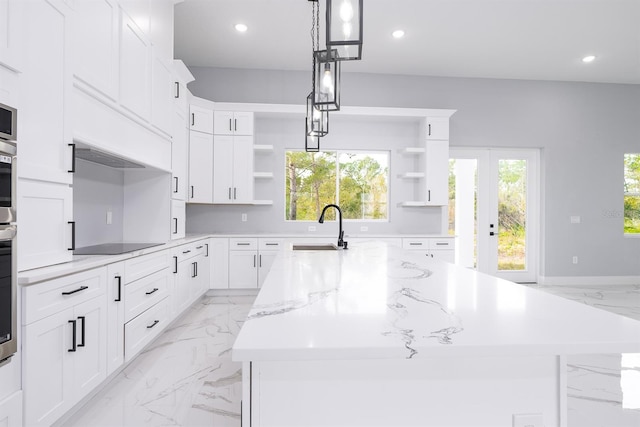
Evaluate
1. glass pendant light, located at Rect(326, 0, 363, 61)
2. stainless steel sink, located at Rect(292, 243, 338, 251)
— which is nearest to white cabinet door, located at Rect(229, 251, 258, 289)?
stainless steel sink, located at Rect(292, 243, 338, 251)

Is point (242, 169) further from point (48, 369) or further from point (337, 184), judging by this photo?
point (48, 369)

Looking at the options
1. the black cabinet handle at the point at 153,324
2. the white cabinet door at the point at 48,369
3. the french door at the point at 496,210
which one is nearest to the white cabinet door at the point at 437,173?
the french door at the point at 496,210

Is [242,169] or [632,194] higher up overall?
[242,169]

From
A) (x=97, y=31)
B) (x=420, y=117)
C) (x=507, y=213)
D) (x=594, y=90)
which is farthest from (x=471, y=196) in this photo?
(x=97, y=31)

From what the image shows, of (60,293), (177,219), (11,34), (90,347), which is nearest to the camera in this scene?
(11,34)

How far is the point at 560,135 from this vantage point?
5.53 metres

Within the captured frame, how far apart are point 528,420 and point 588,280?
6189 millimetres

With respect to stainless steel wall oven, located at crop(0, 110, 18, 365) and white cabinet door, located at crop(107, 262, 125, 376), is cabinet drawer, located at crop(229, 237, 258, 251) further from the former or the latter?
stainless steel wall oven, located at crop(0, 110, 18, 365)

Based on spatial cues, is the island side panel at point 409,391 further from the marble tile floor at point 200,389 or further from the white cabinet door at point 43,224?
the white cabinet door at point 43,224

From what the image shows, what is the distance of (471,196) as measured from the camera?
5.48 metres

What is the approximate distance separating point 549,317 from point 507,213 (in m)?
5.29

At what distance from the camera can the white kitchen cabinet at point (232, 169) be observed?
4645mm

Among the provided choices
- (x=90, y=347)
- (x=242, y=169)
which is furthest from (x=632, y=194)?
(x=90, y=347)

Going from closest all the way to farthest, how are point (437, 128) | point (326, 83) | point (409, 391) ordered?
1. point (409, 391)
2. point (326, 83)
3. point (437, 128)
